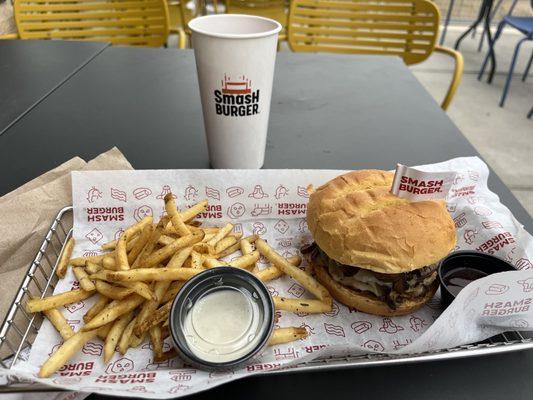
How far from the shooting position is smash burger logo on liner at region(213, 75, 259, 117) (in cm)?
152

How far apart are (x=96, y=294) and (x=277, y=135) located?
1.17m

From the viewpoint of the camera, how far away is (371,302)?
1.37m

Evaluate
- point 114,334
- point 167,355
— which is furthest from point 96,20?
point 167,355

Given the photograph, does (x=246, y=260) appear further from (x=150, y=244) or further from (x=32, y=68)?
(x=32, y=68)

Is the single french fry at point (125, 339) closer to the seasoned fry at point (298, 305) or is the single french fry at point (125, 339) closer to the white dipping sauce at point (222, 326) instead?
the white dipping sauce at point (222, 326)

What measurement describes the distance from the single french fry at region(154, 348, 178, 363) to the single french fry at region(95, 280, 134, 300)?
8.5 inches

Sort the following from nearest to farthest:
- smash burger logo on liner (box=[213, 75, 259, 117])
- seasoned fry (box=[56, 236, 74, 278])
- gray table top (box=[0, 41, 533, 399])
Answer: seasoned fry (box=[56, 236, 74, 278]) → smash burger logo on liner (box=[213, 75, 259, 117]) → gray table top (box=[0, 41, 533, 399])

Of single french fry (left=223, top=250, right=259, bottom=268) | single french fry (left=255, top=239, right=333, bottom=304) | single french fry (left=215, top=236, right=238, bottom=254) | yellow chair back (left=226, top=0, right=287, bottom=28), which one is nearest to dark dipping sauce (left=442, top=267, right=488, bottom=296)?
single french fry (left=255, top=239, right=333, bottom=304)

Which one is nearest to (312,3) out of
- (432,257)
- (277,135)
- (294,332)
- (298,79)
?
(298,79)

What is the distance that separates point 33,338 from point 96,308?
0.20m

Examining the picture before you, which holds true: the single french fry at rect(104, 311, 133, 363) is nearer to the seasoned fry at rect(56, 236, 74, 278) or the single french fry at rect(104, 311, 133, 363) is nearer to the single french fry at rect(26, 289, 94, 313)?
the single french fry at rect(26, 289, 94, 313)

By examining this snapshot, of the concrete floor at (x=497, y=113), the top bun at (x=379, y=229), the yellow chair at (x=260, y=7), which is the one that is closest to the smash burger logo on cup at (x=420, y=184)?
the top bun at (x=379, y=229)

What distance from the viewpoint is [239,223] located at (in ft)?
5.78

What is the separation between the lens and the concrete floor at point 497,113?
4773 millimetres
